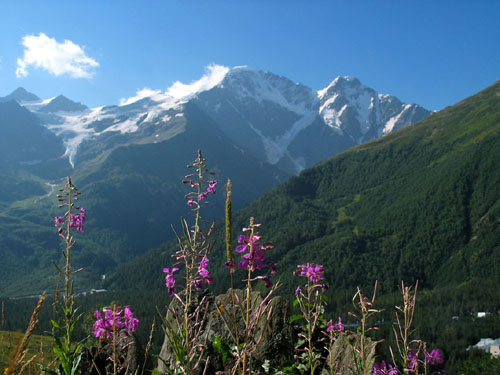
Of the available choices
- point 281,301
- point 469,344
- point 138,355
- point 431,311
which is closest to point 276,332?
point 281,301

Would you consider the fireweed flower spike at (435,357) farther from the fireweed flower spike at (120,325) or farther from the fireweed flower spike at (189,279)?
the fireweed flower spike at (120,325)

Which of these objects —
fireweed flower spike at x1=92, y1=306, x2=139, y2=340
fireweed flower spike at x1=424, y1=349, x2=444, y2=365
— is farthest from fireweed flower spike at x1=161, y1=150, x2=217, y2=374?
fireweed flower spike at x1=424, y1=349, x2=444, y2=365

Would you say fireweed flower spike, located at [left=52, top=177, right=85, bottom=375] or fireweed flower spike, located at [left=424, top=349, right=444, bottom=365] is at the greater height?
fireweed flower spike, located at [left=52, top=177, right=85, bottom=375]

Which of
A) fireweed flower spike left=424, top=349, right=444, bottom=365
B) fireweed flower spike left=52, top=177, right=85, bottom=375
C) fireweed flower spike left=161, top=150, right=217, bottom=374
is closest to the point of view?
fireweed flower spike left=161, top=150, right=217, bottom=374

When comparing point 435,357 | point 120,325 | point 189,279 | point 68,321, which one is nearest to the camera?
point 189,279

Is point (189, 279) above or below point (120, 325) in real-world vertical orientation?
above

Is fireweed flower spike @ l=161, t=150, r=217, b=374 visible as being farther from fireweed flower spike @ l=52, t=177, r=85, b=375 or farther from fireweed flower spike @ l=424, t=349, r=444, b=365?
fireweed flower spike @ l=424, t=349, r=444, b=365

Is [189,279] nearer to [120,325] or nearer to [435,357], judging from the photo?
[120,325]

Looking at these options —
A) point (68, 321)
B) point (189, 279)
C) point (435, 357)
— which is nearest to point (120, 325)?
point (68, 321)

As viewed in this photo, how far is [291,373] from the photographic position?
20.7 ft

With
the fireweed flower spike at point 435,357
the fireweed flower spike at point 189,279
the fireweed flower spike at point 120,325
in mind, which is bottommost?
the fireweed flower spike at point 435,357

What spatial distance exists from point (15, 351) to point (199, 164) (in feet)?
9.99

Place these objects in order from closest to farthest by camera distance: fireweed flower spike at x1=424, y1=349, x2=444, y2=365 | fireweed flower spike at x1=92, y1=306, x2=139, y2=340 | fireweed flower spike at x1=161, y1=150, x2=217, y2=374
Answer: fireweed flower spike at x1=161, y1=150, x2=217, y2=374, fireweed flower spike at x1=92, y1=306, x2=139, y2=340, fireweed flower spike at x1=424, y1=349, x2=444, y2=365

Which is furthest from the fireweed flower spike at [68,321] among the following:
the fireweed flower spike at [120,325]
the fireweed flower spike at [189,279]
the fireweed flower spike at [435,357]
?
the fireweed flower spike at [435,357]
